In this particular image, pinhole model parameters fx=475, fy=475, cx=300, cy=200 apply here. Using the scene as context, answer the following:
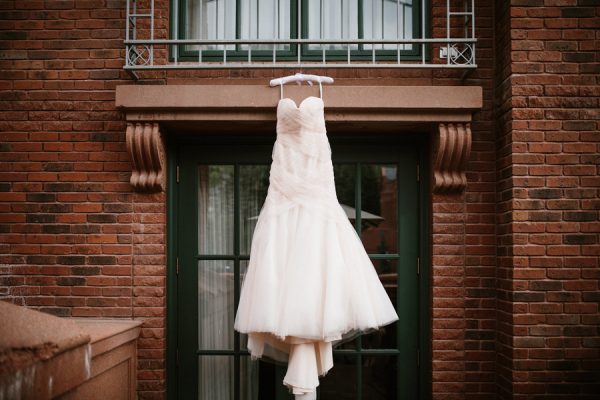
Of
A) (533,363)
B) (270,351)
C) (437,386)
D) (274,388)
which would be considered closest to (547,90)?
(533,363)

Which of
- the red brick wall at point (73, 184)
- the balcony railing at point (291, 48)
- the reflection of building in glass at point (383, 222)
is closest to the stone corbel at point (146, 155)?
the red brick wall at point (73, 184)

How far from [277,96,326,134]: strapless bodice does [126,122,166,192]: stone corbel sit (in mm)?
941

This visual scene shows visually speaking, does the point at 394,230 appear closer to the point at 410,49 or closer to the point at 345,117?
the point at 345,117

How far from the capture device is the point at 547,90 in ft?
9.96

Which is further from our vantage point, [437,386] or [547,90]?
[437,386]

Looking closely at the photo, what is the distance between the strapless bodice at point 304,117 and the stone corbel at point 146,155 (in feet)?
3.09

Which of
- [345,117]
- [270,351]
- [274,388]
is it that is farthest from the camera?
[274,388]

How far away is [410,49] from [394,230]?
1328 mm

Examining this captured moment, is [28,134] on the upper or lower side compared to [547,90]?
lower

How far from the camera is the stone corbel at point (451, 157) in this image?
313cm

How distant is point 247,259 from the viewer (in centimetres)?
348

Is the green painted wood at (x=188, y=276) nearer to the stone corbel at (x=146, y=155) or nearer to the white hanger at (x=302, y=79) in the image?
the stone corbel at (x=146, y=155)

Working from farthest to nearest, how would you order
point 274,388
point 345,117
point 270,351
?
1. point 274,388
2. point 345,117
3. point 270,351

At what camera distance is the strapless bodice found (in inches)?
109
